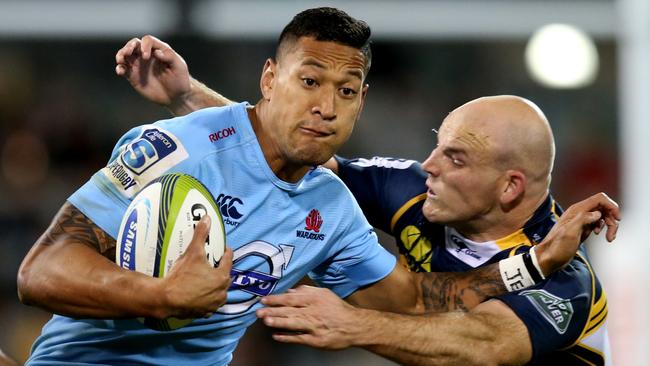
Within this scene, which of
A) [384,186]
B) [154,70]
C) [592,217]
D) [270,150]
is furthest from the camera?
[384,186]

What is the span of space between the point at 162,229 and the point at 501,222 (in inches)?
66.4

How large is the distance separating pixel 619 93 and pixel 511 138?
7.11 meters

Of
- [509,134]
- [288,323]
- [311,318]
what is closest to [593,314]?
[509,134]

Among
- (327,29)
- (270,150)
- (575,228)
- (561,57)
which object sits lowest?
(561,57)

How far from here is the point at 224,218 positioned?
369cm

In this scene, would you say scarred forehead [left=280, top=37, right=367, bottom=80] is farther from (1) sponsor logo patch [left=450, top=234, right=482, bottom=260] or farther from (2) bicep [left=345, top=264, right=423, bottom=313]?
(1) sponsor logo patch [left=450, top=234, right=482, bottom=260]

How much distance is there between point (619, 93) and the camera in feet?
36.1

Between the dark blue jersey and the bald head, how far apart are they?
0.76 ft

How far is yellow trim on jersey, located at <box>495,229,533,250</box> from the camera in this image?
4.39 m

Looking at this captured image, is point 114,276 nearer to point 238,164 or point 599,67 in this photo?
point 238,164

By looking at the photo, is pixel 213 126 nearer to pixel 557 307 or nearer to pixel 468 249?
pixel 468 249

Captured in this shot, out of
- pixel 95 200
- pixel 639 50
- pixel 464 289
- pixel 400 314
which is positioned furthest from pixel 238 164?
pixel 639 50

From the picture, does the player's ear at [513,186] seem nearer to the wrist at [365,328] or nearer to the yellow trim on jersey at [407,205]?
the yellow trim on jersey at [407,205]

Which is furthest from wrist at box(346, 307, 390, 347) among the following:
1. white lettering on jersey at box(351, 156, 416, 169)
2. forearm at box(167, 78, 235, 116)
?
forearm at box(167, 78, 235, 116)
